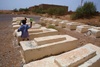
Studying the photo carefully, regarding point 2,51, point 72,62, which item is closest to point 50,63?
point 72,62

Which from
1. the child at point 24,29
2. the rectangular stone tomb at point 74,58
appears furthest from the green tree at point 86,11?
the rectangular stone tomb at point 74,58

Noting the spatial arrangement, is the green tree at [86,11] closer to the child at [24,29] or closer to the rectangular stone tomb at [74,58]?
the child at [24,29]

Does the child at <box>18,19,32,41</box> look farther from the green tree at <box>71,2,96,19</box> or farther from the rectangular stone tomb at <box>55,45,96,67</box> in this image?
the green tree at <box>71,2,96,19</box>

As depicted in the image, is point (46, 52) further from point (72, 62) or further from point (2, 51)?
point (2, 51)

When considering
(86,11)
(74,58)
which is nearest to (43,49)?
(74,58)

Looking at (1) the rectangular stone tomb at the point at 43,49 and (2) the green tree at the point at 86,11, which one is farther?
(2) the green tree at the point at 86,11

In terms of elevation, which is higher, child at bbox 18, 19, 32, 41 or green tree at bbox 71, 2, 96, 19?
green tree at bbox 71, 2, 96, 19

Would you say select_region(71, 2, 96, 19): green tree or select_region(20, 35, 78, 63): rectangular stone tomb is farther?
select_region(71, 2, 96, 19): green tree

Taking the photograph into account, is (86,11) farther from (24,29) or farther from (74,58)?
(74,58)

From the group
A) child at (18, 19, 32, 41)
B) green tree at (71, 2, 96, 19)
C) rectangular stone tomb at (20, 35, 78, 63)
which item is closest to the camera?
rectangular stone tomb at (20, 35, 78, 63)

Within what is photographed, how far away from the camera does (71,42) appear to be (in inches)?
151

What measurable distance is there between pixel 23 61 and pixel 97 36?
4666 mm

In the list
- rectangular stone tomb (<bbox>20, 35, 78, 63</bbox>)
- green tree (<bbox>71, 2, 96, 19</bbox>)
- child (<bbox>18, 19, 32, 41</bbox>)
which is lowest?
rectangular stone tomb (<bbox>20, 35, 78, 63</bbox>)

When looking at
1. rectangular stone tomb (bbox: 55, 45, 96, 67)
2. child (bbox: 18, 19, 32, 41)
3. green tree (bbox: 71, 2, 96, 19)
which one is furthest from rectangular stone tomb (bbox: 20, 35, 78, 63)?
green tree (bbox: 71, 2, 96, 19)
